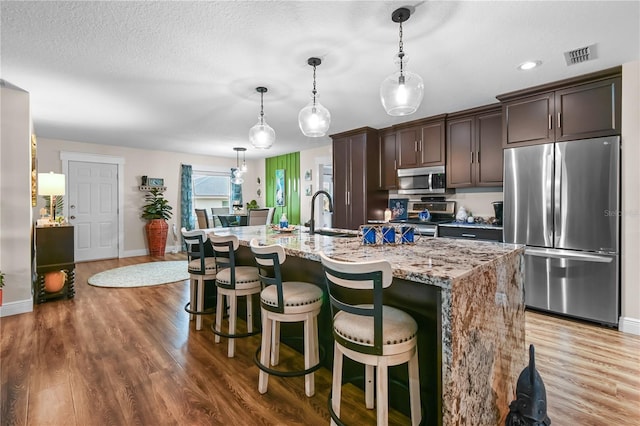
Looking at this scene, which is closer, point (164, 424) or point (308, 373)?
point (164, 424)

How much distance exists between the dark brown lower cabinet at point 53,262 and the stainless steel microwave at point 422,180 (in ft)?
15.2

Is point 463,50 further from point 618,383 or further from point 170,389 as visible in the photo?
point 170,389

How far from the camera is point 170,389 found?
2.00 metres

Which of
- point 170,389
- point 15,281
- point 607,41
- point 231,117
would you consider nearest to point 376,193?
point 231,117

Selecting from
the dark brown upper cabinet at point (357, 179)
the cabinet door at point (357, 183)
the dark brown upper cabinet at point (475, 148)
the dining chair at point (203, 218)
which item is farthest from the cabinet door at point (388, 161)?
the dining chair at point (203, 218)

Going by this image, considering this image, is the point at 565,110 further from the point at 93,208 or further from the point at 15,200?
the point at 93,208

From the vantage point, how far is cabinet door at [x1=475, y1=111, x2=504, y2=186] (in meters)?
3.91

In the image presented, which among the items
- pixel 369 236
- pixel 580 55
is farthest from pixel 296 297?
pixel 580 55

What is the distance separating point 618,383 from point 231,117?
478 cm

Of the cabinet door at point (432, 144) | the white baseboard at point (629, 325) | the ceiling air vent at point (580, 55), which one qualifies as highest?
the ceiling air vent at point (580, 55)

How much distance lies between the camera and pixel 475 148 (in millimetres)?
4121

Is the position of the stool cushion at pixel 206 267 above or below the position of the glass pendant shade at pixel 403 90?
below

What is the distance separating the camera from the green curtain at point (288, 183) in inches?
297

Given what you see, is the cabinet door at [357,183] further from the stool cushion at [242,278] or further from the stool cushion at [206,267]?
the stool cushion at [242,278]
